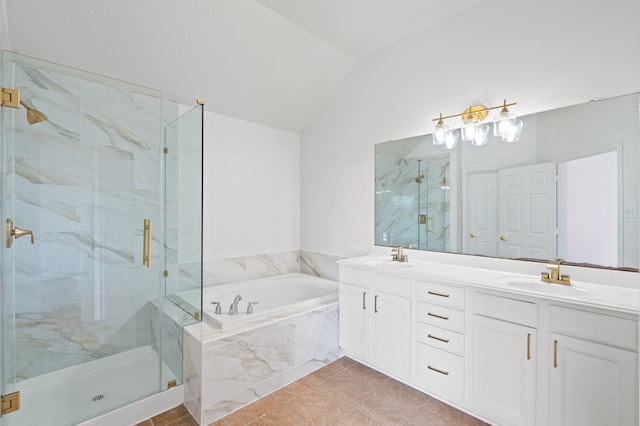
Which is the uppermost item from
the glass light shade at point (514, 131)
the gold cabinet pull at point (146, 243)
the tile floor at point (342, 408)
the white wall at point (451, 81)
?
the white wall at point (451, 81)

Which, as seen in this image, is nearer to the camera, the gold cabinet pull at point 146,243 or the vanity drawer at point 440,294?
the vanity drawer at point 440,294

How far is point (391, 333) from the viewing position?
218 cm

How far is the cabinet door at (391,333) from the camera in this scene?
2092 mm

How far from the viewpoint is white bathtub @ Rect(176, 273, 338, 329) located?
216 centimetres

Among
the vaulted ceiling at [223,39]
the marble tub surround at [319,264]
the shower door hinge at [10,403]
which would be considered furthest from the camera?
the marble tub surround at [319,264]

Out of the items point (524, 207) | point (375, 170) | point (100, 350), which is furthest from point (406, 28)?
point (100, 350)

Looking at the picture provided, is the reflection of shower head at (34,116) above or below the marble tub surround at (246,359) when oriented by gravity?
above

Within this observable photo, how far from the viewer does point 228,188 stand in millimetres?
3049

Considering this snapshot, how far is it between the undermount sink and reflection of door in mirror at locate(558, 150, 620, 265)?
218 millimetres

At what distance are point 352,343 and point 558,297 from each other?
4.86ft

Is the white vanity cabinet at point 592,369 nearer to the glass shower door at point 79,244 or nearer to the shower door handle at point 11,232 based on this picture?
the glass shower door at point 79,244

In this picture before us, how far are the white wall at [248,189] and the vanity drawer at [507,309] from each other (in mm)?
2243

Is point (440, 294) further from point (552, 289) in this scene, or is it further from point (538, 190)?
point (538, 190)

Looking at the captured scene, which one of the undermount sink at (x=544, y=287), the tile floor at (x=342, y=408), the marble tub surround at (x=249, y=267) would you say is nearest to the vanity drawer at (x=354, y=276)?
the tile floor at (x=342, y=408)
